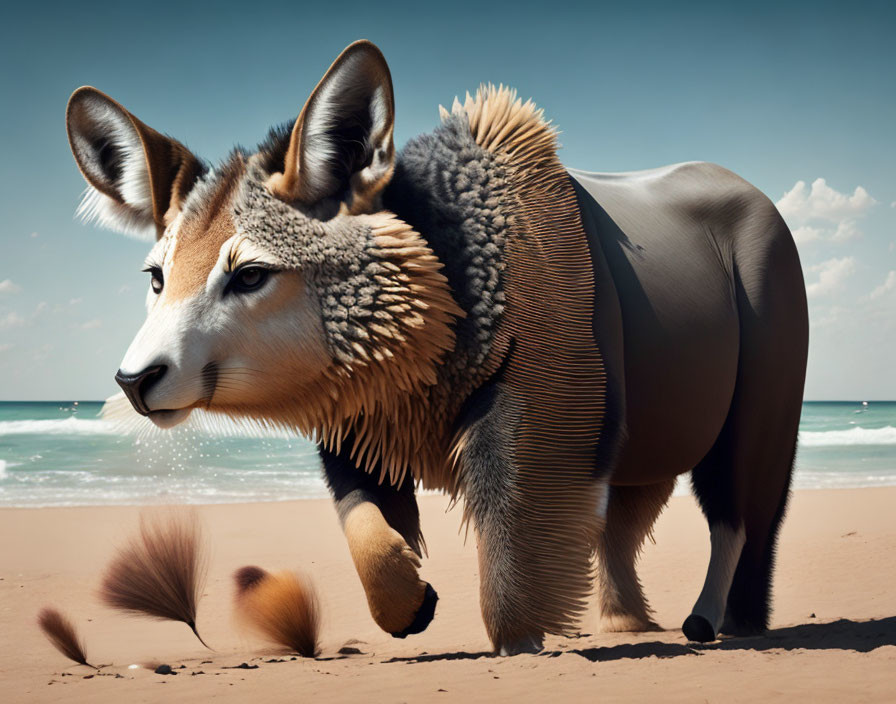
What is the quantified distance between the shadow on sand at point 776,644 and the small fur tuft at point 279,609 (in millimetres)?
415

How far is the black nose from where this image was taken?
9.52 feet

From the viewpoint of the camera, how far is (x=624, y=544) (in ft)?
15.9

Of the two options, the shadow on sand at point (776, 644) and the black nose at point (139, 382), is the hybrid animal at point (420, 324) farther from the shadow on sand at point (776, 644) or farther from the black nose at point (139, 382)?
the shadow on sand at point (776, 644)

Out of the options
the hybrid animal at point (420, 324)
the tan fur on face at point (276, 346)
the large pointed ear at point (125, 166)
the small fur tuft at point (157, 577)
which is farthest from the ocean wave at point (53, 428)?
the tan fur on face at point (276, 346)

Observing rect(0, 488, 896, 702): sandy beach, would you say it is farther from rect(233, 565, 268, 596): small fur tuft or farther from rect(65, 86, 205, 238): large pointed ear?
rect(65, 86, 205, 238): large pointed ear

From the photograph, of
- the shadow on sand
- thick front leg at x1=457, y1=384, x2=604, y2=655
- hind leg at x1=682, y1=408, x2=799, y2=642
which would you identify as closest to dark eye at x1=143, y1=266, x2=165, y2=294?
thick front leg at x1=457, y1=384, x2=604, y2=655

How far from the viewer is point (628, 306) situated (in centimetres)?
371

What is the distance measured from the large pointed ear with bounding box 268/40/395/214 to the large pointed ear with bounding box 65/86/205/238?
1.25 ft

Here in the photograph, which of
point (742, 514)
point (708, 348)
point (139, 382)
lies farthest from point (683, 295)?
point (139, 382)

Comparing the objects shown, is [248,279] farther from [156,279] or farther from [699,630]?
[699,630]

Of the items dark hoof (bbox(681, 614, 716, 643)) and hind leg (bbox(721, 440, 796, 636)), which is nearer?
dark hoof (bbox(681, 614, 716, 643))

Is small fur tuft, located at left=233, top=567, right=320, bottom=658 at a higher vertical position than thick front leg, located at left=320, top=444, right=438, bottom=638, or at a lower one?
lower

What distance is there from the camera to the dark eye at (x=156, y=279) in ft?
10.7

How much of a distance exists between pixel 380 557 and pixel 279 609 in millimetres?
966
